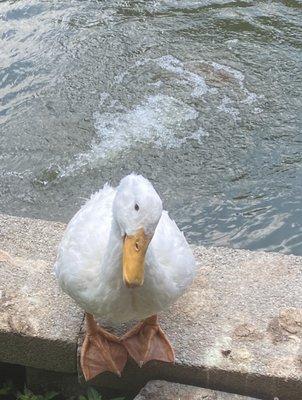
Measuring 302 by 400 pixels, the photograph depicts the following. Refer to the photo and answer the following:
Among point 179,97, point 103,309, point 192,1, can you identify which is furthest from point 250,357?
point 192,1

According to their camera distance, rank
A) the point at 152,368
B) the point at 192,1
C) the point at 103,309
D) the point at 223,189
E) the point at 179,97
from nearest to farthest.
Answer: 1. the point at 103,309
2. the point at 152,368
3. the point at 223,189
4. the point at 179,97
5. the point at 192,1

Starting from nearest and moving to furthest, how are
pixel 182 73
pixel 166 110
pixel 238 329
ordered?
pixel 238 329 < pixel 166 110 < pixel 182 73

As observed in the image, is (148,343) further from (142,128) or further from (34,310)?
(142,128)

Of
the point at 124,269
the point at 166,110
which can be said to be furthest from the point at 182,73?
the point at 124,269

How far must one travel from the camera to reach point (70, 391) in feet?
11.3

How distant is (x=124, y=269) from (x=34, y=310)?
0.87 metres

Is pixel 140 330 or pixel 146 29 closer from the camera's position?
pixel 140 330

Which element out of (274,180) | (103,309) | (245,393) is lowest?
(274,180)

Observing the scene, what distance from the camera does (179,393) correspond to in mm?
3045

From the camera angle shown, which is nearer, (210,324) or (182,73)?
(210,324)

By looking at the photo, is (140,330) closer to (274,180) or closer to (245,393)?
(245,393)

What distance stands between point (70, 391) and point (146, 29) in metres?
4.56

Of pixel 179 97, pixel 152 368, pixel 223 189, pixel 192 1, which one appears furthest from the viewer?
pixel 192 1

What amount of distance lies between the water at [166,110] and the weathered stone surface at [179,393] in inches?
66.6
